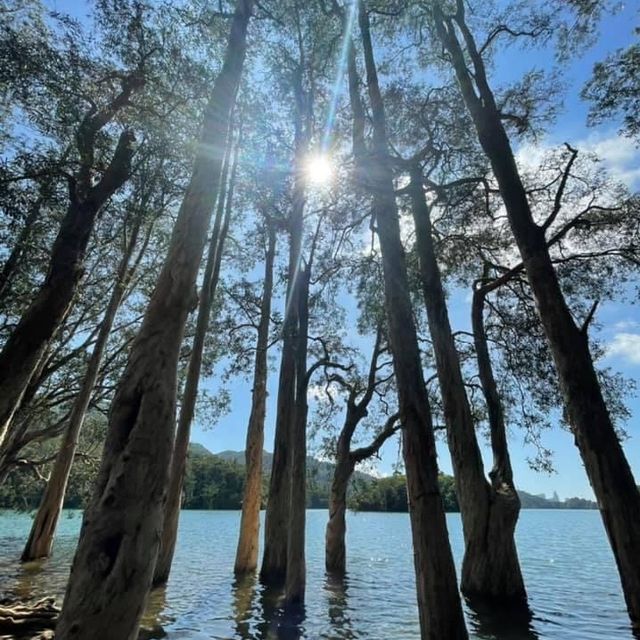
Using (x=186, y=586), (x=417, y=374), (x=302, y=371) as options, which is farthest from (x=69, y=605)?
(x=186, y=586)

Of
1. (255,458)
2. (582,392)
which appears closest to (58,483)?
(255,458)

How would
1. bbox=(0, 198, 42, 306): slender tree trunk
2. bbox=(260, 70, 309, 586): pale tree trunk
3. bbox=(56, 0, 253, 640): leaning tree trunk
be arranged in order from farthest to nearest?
bbox=(260, 70, 309, 586): pale tree trunk
bbox=(0, 198, 42, 306): slender tree trunk
bbox=(56, 0, 253, 640): leaning tree trunk

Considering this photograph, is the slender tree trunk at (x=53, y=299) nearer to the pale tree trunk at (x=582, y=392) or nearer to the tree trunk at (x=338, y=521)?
the pale tree trunk at (x=582, y=392)

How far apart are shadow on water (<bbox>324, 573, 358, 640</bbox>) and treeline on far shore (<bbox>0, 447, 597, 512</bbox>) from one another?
8.92ft

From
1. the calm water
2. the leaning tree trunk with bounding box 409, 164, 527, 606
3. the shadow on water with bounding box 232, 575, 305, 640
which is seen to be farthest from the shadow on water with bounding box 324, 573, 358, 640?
the leaning tree trunk with bounding box 409, 164, 527, 606

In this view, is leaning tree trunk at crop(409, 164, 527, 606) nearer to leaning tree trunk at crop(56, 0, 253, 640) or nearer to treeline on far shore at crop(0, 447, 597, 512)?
treeline on far shore at crop(0, 447, 597, 512)

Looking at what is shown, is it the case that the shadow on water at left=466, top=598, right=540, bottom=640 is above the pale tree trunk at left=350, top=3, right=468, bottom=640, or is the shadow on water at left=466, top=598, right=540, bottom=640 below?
below

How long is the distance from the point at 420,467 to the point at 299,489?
435 centimetres

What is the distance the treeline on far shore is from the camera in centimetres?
1605

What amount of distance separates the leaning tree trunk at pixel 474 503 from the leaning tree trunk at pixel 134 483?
676 centimetres

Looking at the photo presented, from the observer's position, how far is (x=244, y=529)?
1173 centimetres

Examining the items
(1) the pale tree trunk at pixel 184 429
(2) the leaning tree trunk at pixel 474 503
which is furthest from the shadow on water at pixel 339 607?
(1) the pale tree trunk at pixel 184 429

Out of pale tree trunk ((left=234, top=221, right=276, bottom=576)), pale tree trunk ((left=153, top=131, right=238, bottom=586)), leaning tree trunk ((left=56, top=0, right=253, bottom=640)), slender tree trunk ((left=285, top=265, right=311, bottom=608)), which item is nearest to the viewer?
leaning tree trunk ((left=56, top=0, right=253, bottom=640))

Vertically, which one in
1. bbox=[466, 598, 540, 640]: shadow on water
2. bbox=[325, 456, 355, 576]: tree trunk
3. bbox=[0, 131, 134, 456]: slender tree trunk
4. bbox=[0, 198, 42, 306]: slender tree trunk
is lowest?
bbox=[466, 598, 540, 640]: shadow on water
